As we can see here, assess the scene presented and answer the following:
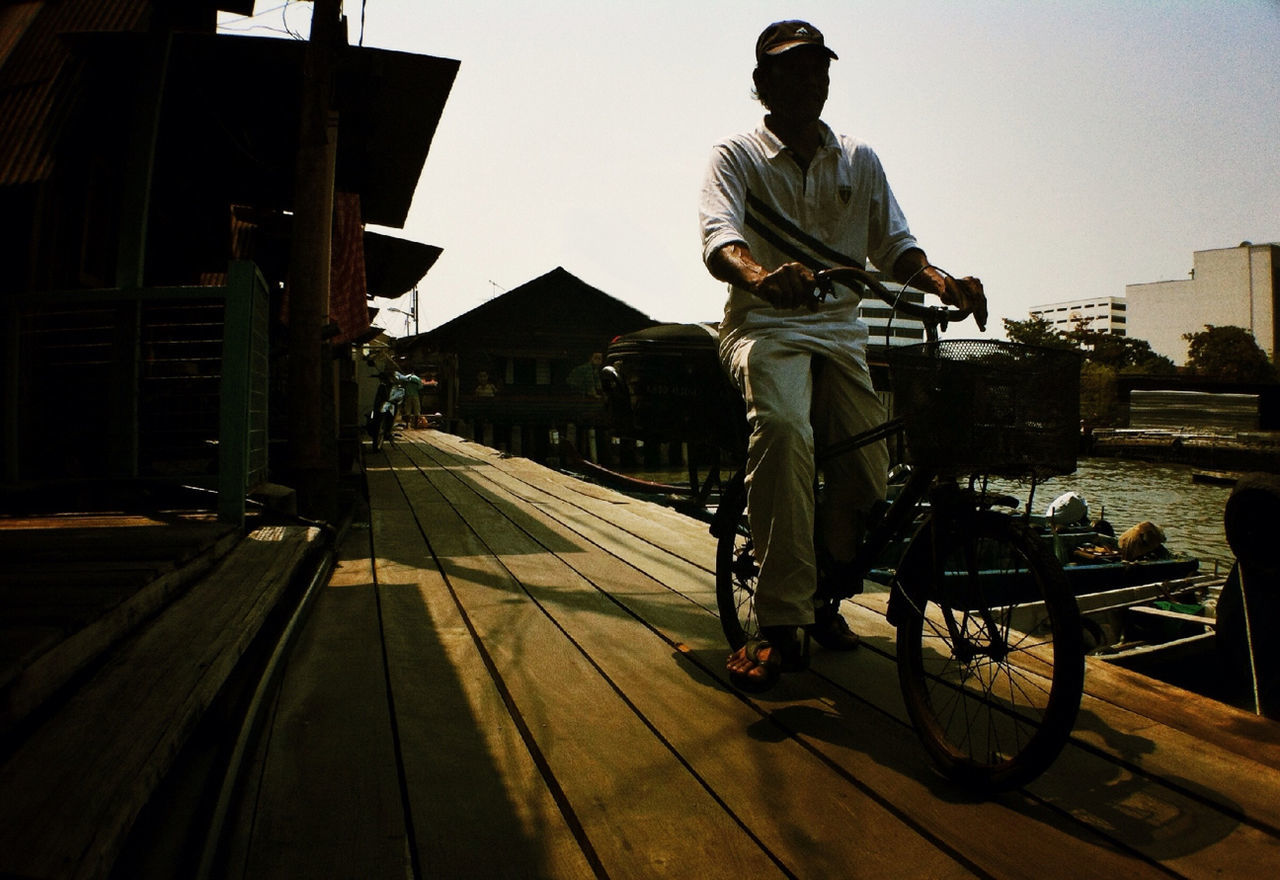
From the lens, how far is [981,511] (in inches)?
62.8

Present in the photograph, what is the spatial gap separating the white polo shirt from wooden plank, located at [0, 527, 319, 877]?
57.6 inches

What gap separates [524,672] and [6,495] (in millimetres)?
2883

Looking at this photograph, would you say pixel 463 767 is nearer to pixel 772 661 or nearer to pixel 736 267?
pixel 772 661

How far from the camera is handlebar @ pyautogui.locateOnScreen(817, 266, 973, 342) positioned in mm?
1774

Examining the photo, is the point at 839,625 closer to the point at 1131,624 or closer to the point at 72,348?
the point at 72,348

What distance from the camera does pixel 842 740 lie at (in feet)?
5.65

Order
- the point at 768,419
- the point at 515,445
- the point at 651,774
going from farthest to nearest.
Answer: the point at 515,445 → the point at 768,419 → the point at 651,774

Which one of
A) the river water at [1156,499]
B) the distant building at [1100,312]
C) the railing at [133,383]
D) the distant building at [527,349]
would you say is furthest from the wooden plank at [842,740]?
the distant building at [1100,312]

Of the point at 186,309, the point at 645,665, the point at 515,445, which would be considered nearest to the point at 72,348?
the point at 186,309

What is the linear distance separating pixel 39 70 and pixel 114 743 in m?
4.78

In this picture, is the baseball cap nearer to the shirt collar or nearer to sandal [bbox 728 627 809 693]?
the shirt collar

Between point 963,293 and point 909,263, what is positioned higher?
point 909,263

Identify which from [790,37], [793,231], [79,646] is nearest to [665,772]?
[79,646]

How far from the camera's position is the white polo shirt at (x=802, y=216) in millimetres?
2057
